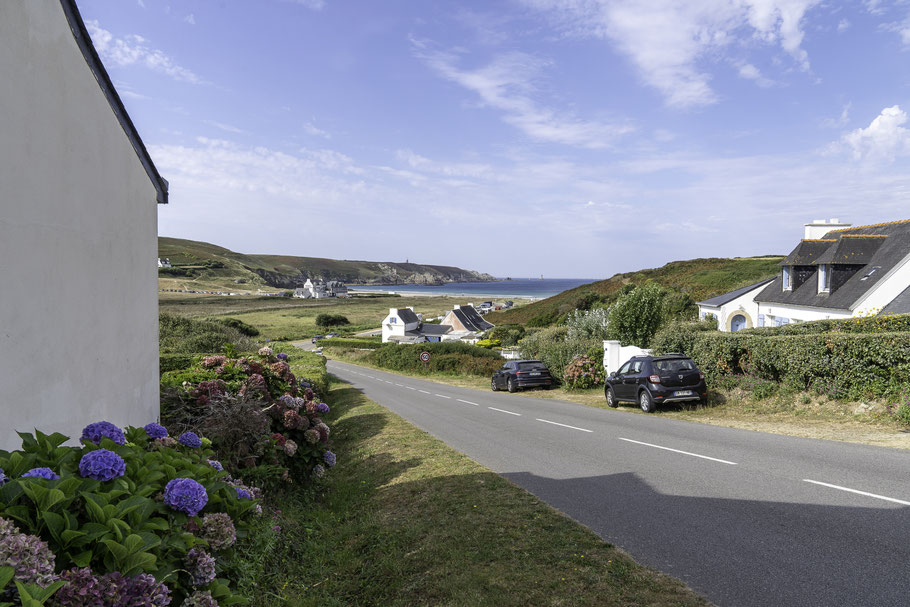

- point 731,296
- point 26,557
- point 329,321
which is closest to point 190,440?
point 26,557

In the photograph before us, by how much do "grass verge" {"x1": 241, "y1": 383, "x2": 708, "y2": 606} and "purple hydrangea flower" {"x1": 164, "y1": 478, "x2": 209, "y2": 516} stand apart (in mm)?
1133

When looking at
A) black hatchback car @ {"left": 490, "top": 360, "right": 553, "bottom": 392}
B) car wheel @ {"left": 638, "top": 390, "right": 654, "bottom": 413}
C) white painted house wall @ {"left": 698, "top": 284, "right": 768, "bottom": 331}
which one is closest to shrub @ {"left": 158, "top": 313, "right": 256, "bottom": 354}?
black hatchback car @ {"left": 490, "top": 360, "right": 553, "bottom": 392}

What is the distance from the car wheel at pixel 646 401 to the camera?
14.9 m

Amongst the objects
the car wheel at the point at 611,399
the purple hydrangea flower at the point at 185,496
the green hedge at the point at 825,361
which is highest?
the purple hydrangea flower at the point at 185,496

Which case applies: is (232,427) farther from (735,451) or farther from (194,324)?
(194,324)

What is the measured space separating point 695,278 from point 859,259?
3963 centimetres

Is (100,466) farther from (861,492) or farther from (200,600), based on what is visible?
(861,492)

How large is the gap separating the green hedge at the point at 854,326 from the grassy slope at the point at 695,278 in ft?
113

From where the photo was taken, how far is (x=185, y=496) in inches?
113

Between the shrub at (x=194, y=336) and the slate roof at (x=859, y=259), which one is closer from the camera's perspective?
the slate roof at (x=859, y=259)

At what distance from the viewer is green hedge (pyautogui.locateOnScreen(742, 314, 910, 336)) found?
15500mm

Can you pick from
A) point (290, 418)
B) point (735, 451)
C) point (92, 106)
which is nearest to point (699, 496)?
point (735, 451)

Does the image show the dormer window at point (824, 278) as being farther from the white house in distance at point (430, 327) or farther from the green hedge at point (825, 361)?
the white house in distance at point (430, 327)

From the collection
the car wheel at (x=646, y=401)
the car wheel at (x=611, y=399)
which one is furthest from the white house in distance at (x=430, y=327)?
the car wheel at (x=646, y=401)
